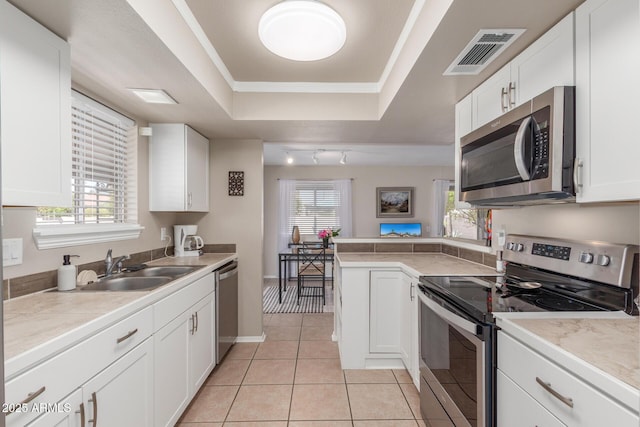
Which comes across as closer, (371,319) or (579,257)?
(579,257)

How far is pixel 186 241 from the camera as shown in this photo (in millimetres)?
3115

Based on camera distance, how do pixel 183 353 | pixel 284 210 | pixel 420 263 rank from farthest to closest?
pixel 284 210 → pixel 420 263 → pixel 183 353

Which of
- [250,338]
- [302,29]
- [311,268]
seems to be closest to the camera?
[302,29]

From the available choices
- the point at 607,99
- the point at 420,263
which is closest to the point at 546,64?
the point at 607,99

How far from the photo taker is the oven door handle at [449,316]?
4.32 feet

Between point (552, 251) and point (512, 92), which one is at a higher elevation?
point (512, 92)

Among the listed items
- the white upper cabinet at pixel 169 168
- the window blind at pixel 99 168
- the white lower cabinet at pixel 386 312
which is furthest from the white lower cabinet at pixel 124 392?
the white lower cabinet at pixel 386 312

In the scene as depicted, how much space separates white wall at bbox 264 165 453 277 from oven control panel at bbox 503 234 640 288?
4.69 m

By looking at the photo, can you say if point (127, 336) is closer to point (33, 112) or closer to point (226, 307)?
point (33, 112)

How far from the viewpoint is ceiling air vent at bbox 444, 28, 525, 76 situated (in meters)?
1.43

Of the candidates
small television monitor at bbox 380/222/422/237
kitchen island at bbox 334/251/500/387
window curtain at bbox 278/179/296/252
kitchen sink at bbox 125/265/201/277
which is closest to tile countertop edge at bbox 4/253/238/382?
kitchen sink at bbox 125/265/201/277

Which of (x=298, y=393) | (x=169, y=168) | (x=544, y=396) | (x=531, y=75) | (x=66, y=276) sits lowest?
(x=298, y=393)

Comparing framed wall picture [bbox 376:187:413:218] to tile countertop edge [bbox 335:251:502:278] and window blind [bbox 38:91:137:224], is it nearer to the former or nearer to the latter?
tile countertop edge [bbox 335:251:502:278]

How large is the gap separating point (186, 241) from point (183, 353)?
4.46 feet
